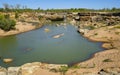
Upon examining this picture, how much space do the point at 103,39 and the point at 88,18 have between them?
157 ft

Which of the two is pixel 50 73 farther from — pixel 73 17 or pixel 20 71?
pixel 73 17

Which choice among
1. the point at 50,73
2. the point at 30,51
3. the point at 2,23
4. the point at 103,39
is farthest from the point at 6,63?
the point at 2,23

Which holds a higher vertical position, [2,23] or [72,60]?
[2,23]

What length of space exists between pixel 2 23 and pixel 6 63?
29600mm

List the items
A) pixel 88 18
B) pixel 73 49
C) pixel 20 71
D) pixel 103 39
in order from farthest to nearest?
pixel 88 18 → pixel 103 39 → pixel 73 49 → pixel 20 71

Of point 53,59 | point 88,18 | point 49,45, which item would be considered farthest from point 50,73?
point 88,18

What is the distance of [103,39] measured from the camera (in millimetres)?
42531

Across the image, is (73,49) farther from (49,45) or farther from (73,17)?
(73,17)

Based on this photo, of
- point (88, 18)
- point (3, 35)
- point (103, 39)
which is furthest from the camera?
point (88, 18)

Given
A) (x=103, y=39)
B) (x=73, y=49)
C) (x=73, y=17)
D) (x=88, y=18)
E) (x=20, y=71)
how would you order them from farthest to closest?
1. (x=73, y=17)
2. (x=88, y=18)
3. (x=103, y=39)
4. (x=73, y=49)
5. (x=20, y=71)

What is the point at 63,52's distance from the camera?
108 ft

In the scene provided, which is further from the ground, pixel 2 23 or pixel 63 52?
pixel 2 23

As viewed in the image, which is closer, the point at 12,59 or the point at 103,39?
the point at 12,59

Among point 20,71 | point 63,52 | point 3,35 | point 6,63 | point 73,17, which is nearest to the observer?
point 20,71
